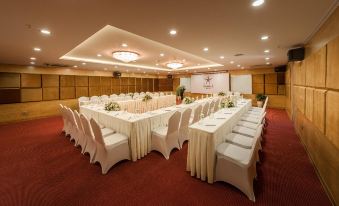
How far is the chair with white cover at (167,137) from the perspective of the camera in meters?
3.62

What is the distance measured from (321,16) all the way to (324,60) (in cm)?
79

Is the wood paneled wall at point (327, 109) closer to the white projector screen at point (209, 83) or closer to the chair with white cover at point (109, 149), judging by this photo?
the chair with white cover at point (109, 149)

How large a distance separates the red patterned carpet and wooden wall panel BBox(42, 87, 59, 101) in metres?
5.60

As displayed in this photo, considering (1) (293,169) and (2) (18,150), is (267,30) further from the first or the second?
(2) (18,150)

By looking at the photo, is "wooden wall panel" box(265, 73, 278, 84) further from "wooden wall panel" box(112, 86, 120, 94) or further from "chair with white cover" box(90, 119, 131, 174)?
"wooden wall panel" box(112, 86, 120, 94)

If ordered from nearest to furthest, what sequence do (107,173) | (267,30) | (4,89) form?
(107,173), (267,30), (4,89)

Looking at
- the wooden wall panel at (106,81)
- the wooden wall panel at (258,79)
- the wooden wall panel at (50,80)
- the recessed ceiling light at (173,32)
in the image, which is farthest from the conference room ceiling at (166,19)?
the wooden wall panel at (258,79)

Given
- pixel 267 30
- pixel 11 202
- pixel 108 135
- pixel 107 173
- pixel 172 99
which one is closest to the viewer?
pixel 11 202

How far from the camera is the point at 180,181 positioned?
9.34 ft

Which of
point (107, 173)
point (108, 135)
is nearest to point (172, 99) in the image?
point (108, 135)

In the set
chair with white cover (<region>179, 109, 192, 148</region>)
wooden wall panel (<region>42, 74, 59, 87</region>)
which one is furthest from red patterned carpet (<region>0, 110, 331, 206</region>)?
wooden wall panel (<region>42, 74, 59, 87</region>)

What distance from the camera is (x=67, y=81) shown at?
9.83m

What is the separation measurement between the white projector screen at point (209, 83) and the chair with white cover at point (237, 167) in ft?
37.0

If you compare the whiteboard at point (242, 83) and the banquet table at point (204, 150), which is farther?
the whiteboard at point (242, 83)
